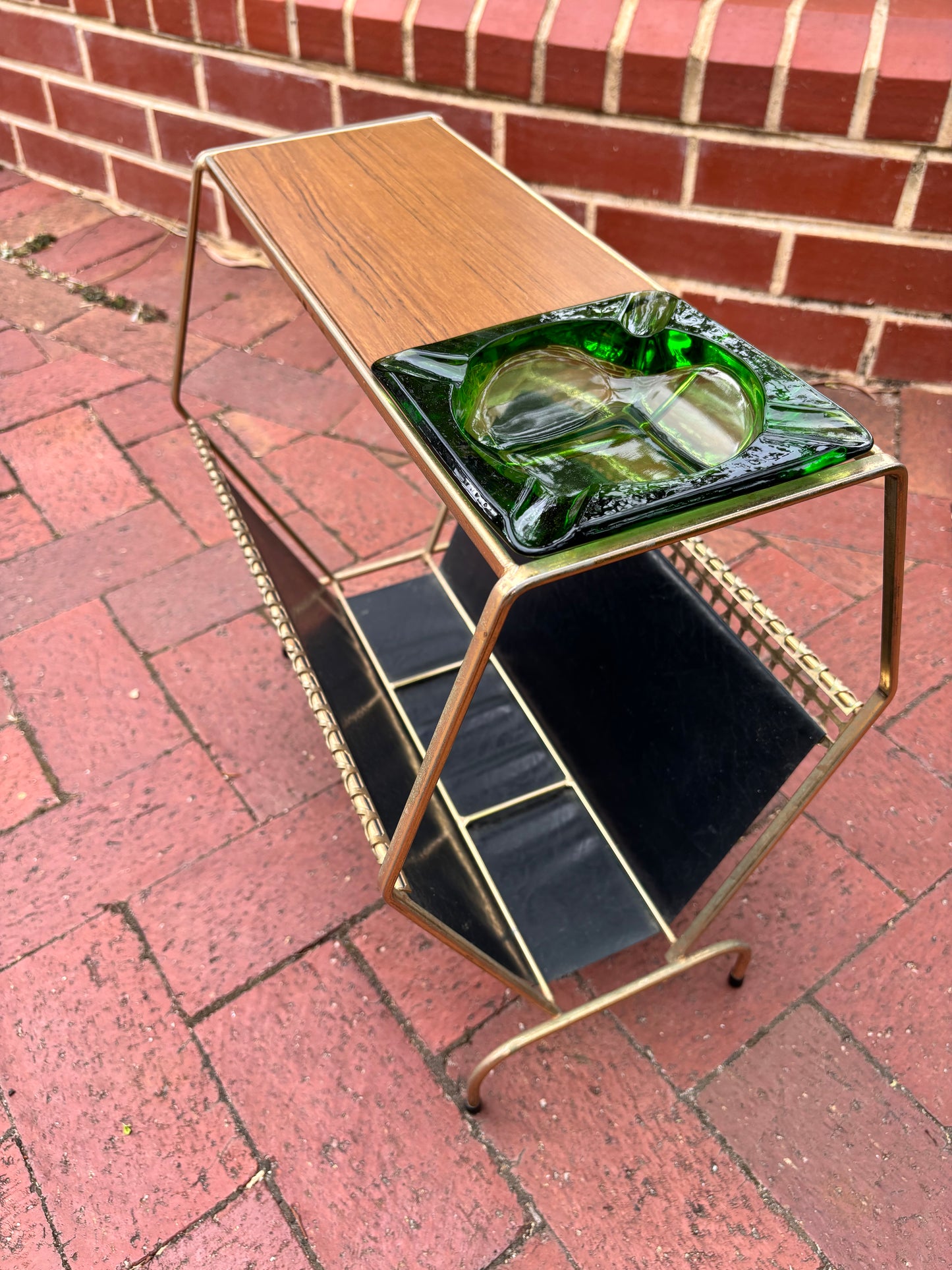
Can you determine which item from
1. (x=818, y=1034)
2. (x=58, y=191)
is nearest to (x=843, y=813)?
(x=818, y=1034)

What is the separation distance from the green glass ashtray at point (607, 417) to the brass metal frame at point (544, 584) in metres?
0.02

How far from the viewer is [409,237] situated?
3.89 ft

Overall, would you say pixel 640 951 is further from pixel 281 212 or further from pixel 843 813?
pixel 281 212

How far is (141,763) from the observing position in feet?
6.14

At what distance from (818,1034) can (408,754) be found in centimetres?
80

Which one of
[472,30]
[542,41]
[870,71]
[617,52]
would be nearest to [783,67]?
[870,71]

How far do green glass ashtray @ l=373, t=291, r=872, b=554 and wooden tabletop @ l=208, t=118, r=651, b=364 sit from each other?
75mm

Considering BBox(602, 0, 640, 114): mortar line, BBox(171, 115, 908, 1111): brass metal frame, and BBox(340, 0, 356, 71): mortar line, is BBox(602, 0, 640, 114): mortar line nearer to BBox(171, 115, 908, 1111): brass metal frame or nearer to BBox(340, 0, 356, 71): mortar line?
BBox(340, 0, 356, 71): mortar line

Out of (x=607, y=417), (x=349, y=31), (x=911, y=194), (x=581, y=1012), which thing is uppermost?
(x=349, y=31)

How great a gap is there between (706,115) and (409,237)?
1350mm

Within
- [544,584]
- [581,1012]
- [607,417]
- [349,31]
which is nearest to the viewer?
[544,584]

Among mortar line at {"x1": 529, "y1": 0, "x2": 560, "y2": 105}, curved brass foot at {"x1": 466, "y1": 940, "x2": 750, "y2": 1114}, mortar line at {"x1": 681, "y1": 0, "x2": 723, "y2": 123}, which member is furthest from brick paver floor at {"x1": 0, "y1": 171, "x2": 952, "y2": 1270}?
mortar line at {"x1": 529, "y1": 0, "x2": 560, "y2": 105}

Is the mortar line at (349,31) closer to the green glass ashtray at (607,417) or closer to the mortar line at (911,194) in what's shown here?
the mortar line at (911,194)

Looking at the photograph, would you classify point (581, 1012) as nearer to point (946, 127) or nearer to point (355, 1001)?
point (355, 1001)
